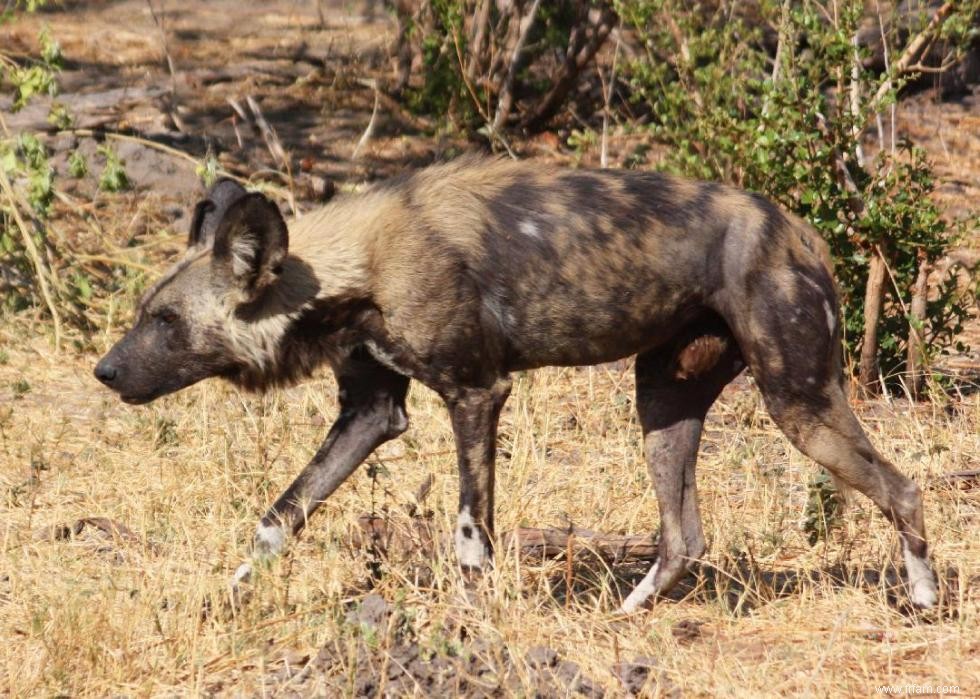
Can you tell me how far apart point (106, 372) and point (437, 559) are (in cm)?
115

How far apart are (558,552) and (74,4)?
28.5ft

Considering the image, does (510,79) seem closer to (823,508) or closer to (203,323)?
(823,508)

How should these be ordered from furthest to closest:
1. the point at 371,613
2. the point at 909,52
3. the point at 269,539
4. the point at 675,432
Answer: the point at 909,52 → the point at 675,432 → the point at 269,539 → the point at 371,613

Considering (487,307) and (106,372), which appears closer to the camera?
(487,307)

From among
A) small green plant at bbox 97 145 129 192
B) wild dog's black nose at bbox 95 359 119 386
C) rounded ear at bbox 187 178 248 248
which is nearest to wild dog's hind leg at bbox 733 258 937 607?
rounded ear at bbox 187 178 248 248

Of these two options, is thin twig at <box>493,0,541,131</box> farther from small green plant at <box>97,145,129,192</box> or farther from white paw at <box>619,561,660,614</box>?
white paw at <box>619,561,660,614</box>

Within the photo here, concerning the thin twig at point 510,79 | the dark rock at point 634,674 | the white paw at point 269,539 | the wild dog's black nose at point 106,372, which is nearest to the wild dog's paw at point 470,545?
the white paw at point 269,539

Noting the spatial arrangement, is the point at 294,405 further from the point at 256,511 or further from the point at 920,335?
the point at 920,335

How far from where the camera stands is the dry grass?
397 cm

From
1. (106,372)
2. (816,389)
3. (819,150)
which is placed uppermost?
(819,150)

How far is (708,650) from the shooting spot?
164 inches

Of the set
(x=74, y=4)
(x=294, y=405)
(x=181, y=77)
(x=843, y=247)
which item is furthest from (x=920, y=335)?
(x=74, y=4)

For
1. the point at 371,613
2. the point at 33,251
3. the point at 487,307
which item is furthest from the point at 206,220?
the point at 33,251

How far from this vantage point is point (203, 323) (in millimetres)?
4602
